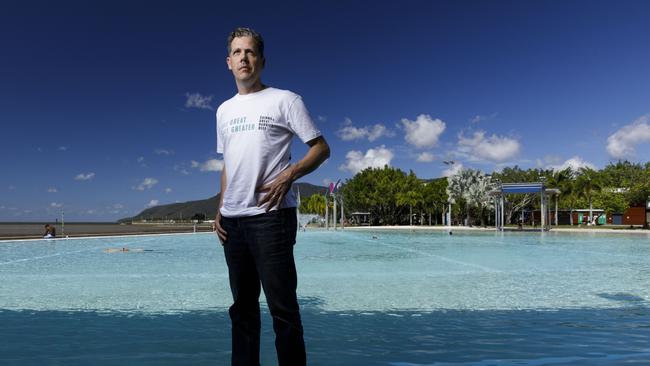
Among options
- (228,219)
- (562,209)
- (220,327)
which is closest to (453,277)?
(220,327)

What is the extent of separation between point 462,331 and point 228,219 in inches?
122

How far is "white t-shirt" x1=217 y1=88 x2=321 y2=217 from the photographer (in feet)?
7.55

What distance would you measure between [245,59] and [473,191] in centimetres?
6274

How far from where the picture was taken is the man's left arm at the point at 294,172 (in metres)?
2.24

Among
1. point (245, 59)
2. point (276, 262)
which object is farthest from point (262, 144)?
point (276, 262)

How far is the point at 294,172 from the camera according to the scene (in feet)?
7.39

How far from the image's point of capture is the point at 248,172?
2.31 m

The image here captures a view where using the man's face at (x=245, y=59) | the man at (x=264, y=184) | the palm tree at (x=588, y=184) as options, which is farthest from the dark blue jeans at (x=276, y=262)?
the palm tree at (x=588, y=184)

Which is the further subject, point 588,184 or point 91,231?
point 588,184

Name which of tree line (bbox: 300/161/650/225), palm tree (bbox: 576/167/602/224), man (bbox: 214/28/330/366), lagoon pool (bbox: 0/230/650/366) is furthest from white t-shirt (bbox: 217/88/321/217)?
palm tree (bbox: 576/167/602/224)

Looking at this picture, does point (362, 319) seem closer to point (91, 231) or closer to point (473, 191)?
point (91, 231)

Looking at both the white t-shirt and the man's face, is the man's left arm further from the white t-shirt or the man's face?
the man's face

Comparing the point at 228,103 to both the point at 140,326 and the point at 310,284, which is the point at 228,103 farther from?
the point at 310,284

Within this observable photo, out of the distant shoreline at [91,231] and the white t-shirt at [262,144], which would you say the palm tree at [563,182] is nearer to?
the distant shoreline at [91,231]
